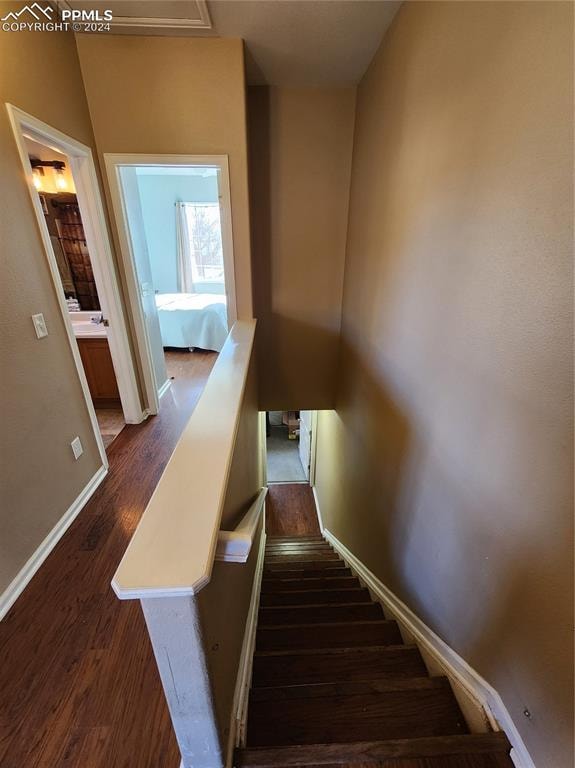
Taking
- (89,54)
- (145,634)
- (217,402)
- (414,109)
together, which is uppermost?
(89,54)

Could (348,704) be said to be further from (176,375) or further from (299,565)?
(176,375)

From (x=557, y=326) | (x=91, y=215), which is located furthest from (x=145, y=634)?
(x=91, y=215)

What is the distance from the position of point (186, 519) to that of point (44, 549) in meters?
1.49

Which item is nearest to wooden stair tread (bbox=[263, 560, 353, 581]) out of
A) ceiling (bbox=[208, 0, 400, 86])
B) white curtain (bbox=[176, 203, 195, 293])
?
ceiling (bbox=[208, 0, 400, 86])

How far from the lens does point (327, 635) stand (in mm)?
1566

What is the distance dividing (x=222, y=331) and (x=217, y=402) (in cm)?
370

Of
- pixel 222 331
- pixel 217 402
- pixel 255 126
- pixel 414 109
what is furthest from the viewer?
pixel 222 331

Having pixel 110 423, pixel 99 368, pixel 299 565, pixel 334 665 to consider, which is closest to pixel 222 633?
pixel 334 665

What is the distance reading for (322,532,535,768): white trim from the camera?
913mm

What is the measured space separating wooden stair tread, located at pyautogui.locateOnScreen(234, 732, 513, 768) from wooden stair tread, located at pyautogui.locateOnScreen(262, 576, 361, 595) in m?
1.31

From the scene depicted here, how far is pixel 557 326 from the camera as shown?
72 centimetres

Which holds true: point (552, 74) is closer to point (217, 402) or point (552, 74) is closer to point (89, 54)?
point (217, 402)

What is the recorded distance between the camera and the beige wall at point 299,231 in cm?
266

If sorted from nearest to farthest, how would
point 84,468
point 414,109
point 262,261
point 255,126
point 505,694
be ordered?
point 505,694 → point 414,109 → point 84,468 → point 255,126 → point 262,261
